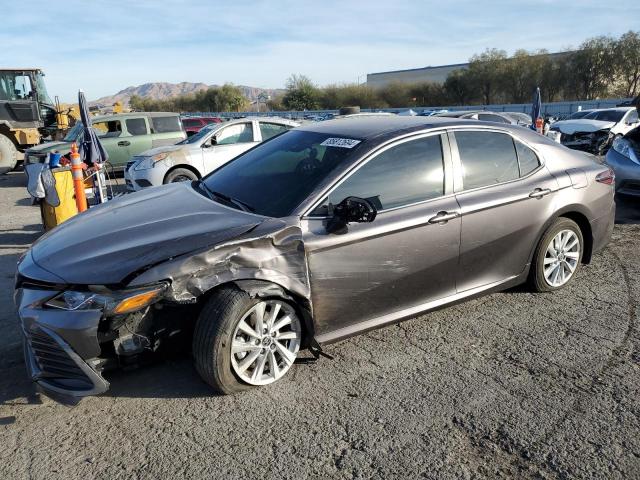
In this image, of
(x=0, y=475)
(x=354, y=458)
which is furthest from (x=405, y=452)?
(x=0, y=475)

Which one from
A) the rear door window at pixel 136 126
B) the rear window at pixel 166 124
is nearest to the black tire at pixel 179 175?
the rear door window at pixel 136 126

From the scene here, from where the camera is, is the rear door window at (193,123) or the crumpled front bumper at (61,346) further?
the rear door window at (193,123)

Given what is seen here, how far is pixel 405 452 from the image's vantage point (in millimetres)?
2699

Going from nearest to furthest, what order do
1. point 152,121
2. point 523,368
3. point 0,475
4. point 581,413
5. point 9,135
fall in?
point 0,475 < point 581,413 < point 523,368 < point 152,121 < point 9,135

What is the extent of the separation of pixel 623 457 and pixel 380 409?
1.28 m

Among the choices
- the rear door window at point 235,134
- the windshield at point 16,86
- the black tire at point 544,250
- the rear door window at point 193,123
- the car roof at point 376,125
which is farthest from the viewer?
the rear door window at point 193,123

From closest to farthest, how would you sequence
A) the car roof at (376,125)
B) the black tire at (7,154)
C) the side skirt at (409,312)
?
1. the side skirt at (409,312)
2. the car roof at (376,125)
3. the black tire at (7,154)

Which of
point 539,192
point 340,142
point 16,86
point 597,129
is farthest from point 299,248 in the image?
point 16,86

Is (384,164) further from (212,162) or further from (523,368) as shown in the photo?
(212,162)

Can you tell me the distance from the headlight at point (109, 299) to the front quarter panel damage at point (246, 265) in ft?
0.19

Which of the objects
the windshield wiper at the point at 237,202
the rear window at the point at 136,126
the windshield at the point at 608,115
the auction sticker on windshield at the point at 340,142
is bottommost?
the windshield at the point at 608,115

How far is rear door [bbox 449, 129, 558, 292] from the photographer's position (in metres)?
3.97

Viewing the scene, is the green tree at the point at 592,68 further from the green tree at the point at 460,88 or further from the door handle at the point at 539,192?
the door handle at the point at 539,192

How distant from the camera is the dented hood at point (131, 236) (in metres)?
2.97
